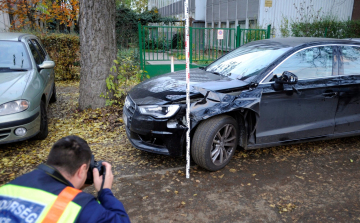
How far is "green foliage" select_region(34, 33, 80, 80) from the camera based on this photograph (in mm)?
10188

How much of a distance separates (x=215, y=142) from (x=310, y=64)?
187cm

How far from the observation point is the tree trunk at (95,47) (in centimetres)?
589

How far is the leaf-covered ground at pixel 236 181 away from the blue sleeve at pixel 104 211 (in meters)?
1.42

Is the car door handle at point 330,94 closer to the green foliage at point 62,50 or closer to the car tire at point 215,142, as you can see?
the car tire at point 215,142

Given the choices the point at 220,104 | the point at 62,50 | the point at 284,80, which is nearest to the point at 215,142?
the point at 220,104

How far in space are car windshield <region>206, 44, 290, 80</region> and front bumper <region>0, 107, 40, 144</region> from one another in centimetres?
292

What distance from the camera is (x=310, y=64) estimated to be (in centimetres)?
418

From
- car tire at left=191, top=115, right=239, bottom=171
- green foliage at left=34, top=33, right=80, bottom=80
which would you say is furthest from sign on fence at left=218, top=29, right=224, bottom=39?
car tire at left=191, top=115, right=239, bottom=171

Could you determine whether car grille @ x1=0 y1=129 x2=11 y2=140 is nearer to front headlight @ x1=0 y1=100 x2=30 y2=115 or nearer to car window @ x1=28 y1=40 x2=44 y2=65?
front headlight @ x1=0 y1=100 x2=30 y2=115

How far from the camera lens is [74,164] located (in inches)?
63.0

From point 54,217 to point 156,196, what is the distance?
2097mm

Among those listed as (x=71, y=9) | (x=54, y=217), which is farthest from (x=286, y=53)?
(x=71, y=9)

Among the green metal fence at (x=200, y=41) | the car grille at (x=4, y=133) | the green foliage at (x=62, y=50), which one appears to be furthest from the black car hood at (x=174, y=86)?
the green foliage at (x=62, y=50)

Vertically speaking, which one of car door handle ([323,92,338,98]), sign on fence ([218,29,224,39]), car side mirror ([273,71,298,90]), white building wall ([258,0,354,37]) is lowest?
car door handle ([323,92,338,98])
